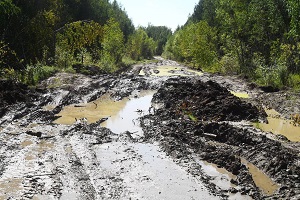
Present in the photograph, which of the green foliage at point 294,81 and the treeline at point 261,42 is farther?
the treeline at point 261,42

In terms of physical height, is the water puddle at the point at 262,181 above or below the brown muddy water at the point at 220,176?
below

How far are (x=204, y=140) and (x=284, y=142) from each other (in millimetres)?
2785

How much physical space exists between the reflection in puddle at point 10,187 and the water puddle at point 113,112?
5.94 meters

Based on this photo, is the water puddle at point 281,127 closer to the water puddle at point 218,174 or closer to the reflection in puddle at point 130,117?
the water puddle at point 218,174

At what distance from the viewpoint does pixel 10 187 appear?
7.72 m

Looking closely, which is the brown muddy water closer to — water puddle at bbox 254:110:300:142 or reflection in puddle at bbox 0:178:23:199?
water puddle at bbox 254:110:300:142

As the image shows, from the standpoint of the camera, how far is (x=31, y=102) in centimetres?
1719

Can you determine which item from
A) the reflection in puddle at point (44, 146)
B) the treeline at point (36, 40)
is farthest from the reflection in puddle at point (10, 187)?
the treeline at point (36, 40)

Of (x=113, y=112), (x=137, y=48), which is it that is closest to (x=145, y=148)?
(x=113, y=112)

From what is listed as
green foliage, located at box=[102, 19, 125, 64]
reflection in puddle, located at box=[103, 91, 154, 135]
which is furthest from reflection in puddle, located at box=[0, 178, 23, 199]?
green foliage, located at box=[102, 19, 125, 64]

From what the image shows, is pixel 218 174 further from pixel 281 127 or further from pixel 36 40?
pixel 36 40

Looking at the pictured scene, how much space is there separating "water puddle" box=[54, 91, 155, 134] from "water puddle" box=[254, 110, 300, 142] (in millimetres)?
5624

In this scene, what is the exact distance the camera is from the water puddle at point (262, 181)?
26.7ft

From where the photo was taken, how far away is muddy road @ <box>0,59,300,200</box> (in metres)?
7.95
